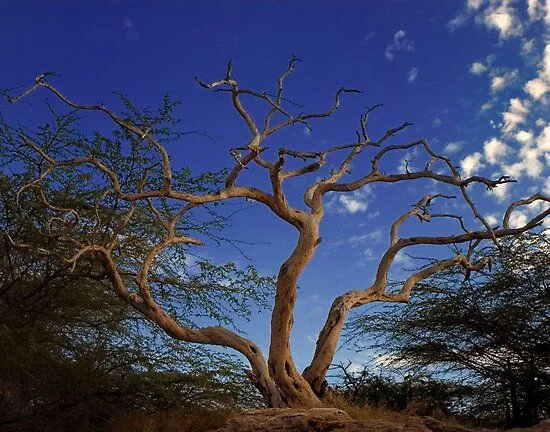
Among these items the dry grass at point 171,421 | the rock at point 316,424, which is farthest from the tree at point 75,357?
the rock at point 316,424

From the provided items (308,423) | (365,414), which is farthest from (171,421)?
(308,423)

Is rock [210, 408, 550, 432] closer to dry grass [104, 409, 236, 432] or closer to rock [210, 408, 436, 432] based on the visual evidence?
rock [210, 408, 436, 432]

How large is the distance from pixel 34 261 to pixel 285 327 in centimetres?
390

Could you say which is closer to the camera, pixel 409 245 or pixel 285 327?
pixel 285 327

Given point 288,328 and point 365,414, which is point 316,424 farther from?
point 288,328

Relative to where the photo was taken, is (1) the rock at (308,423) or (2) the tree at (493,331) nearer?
(1) the rock at (308,423)

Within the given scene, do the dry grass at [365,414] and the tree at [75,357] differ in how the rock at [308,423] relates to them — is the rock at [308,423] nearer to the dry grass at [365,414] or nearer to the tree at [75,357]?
the dry grass at [365,414]

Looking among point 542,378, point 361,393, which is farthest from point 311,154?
point 542,378

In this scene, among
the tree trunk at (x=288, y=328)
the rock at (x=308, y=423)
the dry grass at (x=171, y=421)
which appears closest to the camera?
the rock at (x=308, y=423)

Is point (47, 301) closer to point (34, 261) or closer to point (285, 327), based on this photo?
point (34, 261)

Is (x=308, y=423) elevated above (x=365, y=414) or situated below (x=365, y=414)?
below

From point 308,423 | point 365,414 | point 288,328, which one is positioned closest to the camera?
point 308,423

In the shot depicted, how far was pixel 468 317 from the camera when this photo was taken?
11422 millimetres

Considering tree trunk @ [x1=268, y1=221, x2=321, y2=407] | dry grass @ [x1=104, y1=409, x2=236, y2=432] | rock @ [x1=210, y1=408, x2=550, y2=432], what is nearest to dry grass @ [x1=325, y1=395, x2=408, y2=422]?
tree trunk @ [x1=268, y1=221, x2=321, y2=407]
